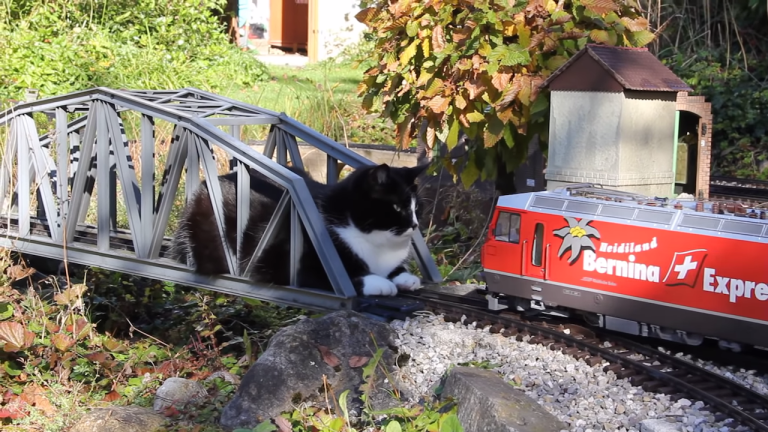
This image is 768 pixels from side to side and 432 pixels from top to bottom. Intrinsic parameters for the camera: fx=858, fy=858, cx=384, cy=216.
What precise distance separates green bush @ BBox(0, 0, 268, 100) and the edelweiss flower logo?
1121 cm

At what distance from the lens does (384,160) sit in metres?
12.2

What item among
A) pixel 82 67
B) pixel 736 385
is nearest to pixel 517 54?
pixel 736 385

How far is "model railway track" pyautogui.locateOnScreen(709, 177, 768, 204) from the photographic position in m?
11.4

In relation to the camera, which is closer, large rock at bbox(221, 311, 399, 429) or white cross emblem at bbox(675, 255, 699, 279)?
large rock at bbox(221, 311, 399, 429)

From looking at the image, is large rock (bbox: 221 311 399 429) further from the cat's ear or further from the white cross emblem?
the white cross emblem

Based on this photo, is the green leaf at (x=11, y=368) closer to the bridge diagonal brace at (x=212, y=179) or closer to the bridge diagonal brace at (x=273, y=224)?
the bridge diagonal brace at (x=212, y=179)

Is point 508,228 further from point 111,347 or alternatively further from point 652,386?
point 111,347

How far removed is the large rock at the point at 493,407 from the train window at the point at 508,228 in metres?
1.66

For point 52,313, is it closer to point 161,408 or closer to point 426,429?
point 161,408

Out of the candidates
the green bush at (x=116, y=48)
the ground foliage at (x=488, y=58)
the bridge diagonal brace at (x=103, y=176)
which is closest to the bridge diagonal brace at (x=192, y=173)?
the bridge diagonal brace at (x=103, y=176)

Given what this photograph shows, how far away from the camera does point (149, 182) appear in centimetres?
710

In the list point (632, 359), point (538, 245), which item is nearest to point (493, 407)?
point (632, 359)

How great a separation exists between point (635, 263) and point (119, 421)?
11.2ft

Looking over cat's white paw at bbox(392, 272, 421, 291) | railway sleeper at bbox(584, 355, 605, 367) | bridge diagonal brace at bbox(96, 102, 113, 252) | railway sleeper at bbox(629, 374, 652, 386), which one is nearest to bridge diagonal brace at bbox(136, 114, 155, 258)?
bridge diagonal brace at bbox(96, 102, 113, 252)
